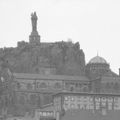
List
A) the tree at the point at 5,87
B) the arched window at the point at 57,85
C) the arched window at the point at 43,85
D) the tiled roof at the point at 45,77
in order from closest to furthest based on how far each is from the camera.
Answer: the tree at the point at 5,87 < the tiled roof at the point at 45,77 < the arched window at the point at 43,85 < the arched window at the point at 57,85

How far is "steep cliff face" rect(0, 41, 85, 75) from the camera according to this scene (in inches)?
7205

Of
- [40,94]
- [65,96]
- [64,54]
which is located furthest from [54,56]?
[65,96]

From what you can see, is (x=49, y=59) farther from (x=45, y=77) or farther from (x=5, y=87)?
(x=5, y=87)

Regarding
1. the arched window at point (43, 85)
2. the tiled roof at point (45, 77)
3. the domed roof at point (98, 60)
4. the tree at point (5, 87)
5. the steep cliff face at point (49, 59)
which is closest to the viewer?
the tree at point (5, 87)

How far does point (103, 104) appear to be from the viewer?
146125 millimetres

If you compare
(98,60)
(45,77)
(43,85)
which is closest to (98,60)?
(98,60)

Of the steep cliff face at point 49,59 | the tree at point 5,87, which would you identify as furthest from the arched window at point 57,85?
the steep cliff face at point 49,59

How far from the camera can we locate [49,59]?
18812 centimetres

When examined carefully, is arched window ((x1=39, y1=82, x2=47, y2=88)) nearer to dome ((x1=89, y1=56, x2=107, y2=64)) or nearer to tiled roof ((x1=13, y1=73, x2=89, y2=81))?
tiled roof ((x1=13, y1=73, x2=89, y2=81))

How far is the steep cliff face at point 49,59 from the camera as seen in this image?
183 meters

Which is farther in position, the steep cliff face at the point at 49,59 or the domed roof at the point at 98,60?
the steep cliff face at the point at 49,59

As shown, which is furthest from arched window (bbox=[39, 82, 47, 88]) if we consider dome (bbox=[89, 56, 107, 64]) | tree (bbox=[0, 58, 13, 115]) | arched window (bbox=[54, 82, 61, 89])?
dome (bbox=[89, 56, 107, 64])

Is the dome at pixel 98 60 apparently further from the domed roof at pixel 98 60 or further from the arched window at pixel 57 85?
the arched window at pixel 57 85

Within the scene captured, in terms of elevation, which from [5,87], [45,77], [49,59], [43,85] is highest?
[49,59]
